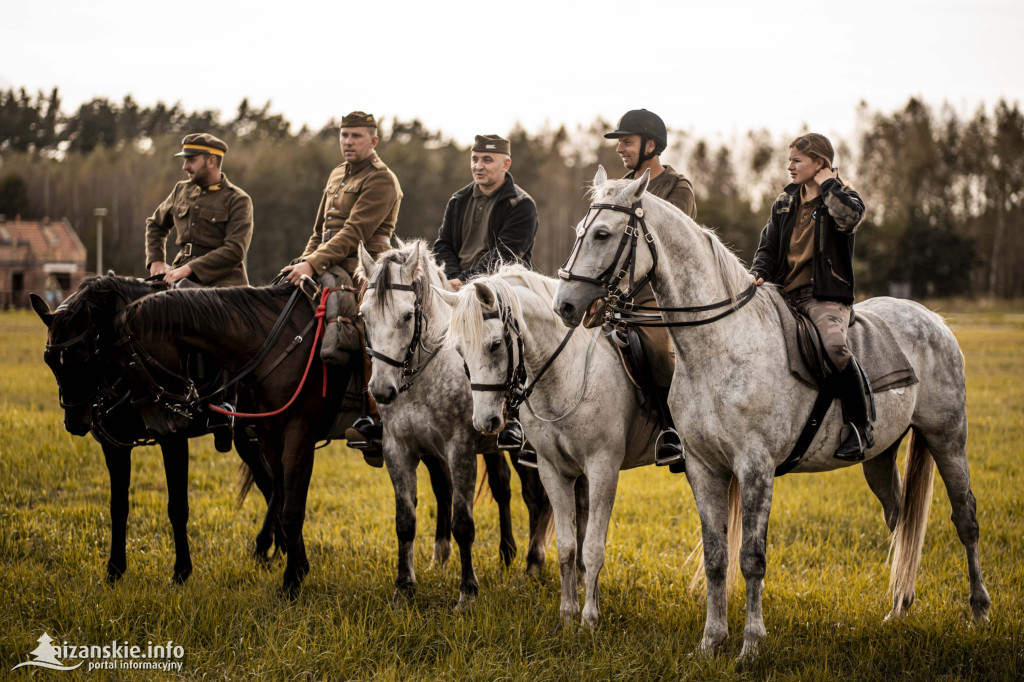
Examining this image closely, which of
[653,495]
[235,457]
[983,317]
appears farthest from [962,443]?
[983,317]

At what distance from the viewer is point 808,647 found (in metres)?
4.87

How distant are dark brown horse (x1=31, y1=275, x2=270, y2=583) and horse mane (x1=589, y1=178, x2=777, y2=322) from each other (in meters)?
3.74

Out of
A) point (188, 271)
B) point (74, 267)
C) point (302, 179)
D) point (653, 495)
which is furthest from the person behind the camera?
point (302, 179)

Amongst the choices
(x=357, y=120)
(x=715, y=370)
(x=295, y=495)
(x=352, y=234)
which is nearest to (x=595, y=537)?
(x=715, y=370)

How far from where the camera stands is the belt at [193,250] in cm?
728

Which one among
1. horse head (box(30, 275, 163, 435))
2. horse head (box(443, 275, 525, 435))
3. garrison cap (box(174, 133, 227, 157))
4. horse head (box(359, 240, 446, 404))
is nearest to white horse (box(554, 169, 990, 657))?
horse head (box(443, 275, 525, 435))

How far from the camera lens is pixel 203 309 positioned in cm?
602

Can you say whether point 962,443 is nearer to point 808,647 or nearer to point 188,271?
point 808,647

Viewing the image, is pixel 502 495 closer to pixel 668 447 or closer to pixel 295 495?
pixel 295 495

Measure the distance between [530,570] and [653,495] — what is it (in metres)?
3.69

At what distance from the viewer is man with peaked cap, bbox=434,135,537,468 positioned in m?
6.61

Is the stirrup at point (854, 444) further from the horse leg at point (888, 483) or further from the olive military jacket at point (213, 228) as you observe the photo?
the olive military jacket at point (213, 228)

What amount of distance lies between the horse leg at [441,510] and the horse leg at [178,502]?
1970mm

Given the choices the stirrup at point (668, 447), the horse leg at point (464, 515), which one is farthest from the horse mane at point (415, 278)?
the stirrup at point (668, 447)
